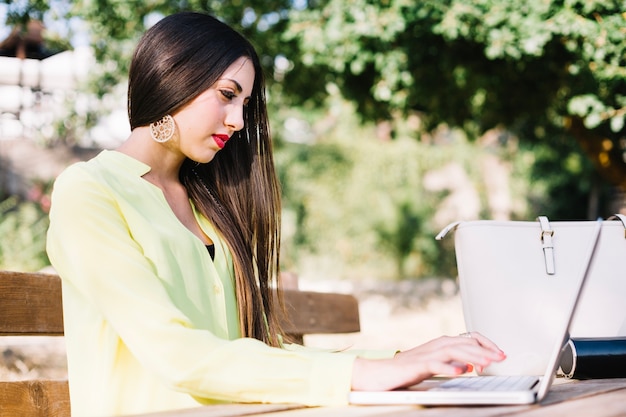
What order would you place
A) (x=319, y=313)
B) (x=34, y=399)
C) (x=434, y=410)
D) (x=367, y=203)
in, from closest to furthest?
(x=434, y=410), (x=34, y=399), (x=319, y=313), (x=367, y=203)

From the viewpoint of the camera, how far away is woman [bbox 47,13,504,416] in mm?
1432

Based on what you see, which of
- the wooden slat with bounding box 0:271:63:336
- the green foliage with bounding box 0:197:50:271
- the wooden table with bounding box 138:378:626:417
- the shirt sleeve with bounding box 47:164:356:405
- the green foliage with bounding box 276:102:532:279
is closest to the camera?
the wooden table with bounding box 138:378:626:417

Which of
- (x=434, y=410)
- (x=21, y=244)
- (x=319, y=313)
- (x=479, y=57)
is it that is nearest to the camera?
Result: (x=434, y=410)

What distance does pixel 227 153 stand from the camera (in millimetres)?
2311

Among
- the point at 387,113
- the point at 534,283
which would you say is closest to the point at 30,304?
the point at 534,283

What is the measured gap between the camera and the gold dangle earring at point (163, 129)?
1.94m

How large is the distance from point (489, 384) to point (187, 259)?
684mm

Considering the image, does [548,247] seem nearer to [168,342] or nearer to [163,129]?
[163,129]

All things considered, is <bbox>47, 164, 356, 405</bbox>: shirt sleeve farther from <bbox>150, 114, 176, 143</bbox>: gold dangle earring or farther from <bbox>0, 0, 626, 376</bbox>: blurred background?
<bbox>0, 0, 626, 376</bbox>: blurred background

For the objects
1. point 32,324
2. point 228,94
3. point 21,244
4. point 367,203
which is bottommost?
point 367,203

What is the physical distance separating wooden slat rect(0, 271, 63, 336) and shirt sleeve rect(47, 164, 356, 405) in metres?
0.63

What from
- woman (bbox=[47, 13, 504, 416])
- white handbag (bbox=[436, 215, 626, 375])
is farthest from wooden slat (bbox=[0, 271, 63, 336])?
white handbag (bbox=[436, 215, 626, 375])

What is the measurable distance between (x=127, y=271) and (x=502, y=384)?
2.35 feet

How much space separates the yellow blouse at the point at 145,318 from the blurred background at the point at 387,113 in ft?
13.3
